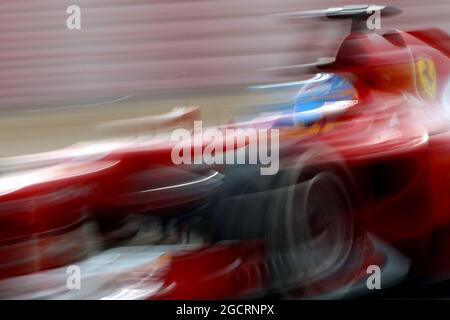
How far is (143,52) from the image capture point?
2488mm

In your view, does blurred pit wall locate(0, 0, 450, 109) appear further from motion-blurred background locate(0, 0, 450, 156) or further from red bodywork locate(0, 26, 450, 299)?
red bodywork locate(0, 26, 450, 299)

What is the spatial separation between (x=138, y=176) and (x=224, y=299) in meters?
0.52

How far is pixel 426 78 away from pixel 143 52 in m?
1.01

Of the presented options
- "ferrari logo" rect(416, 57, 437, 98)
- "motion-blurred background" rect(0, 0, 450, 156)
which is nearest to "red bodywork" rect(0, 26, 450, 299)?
"ferrari logo" rect(416, 57, 437, 98)

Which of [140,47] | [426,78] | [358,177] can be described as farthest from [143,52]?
[426,78]

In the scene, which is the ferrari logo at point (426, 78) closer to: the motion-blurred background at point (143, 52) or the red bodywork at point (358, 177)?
the red bodywork at point (358, 177)

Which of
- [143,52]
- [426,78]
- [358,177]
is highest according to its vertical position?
[143,52]

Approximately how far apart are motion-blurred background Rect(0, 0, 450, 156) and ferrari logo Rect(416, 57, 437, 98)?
0.13 meters

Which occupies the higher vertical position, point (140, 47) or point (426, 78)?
point (140, 47)

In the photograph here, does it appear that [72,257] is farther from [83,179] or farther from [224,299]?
[224,299]

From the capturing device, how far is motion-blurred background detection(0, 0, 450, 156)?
239 cm

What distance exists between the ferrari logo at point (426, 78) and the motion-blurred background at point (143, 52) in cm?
13

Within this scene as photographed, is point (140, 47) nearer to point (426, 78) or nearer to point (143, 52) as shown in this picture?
point (143, 52)
